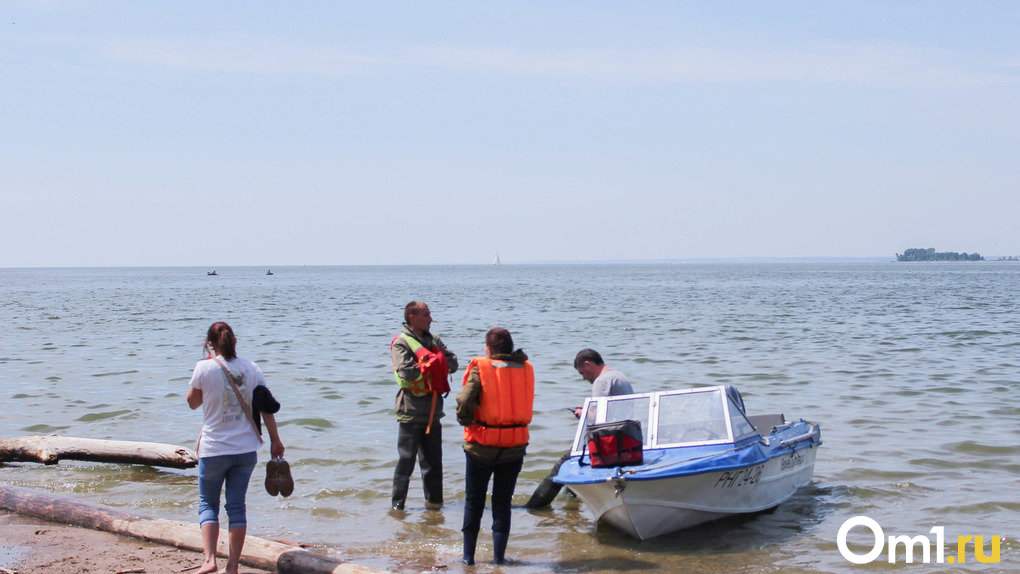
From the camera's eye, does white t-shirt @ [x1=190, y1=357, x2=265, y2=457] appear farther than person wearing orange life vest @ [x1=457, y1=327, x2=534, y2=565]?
No

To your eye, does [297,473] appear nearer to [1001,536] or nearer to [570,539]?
[570,539]

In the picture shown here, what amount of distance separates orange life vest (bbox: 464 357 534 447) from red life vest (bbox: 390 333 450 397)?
1220mm

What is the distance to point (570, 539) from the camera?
916 cm

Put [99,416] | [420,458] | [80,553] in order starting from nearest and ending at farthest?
[80,553]
[420,458]
[99,416]

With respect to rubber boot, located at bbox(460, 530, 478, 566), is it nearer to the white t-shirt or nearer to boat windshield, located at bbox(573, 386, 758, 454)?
boat windshield, located at bbox(573, 386, 758, 454)

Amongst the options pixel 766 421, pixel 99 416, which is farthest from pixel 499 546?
pixel 99 416

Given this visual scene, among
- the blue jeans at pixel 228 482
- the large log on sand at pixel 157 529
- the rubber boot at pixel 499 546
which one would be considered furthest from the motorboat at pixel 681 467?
the blue jeans at pixel 228 482

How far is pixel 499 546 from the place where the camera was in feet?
26.8

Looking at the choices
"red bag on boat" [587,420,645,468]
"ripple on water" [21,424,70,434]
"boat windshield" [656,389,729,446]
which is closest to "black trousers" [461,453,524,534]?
"red bag on boat" [587,420,645,468]

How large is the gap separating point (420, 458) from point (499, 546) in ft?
6.50

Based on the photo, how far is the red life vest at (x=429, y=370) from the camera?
28.9ft

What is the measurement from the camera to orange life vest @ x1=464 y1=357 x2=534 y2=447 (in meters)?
7.55

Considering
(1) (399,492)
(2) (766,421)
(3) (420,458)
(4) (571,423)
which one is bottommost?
(4) (571,423)

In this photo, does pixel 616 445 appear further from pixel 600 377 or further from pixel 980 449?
pixel 980 449
